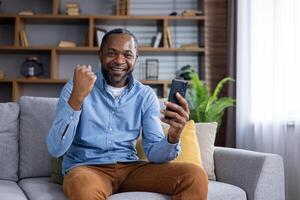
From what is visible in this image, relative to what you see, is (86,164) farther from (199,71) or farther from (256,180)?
(199,71)

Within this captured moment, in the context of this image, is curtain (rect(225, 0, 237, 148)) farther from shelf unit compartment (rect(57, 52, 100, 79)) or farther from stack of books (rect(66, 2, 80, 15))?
stack of books (rect(66, 2, 80, 15))

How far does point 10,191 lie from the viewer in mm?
1801

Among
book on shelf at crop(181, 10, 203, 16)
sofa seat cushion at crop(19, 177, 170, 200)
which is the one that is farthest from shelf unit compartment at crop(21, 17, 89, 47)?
sofa seat cushion at crop(19, 177, 170, 200)

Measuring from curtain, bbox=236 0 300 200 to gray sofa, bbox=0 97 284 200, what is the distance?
96cm

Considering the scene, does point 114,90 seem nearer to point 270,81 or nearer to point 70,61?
point 270,81

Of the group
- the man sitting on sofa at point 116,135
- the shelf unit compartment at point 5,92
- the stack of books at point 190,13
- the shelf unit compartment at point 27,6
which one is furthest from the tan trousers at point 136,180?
the shelf unit compartment at point 27,6

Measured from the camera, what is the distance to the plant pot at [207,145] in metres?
2.20

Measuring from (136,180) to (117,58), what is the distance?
0.53 m

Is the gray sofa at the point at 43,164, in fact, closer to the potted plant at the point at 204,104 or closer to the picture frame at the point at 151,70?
the potted plant at the point at 204,104

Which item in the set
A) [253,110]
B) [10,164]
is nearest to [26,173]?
[10,164]

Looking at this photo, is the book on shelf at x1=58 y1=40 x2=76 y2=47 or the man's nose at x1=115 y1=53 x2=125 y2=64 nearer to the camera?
the man's nose at x1=115 y1=53 x2=125 y2=64

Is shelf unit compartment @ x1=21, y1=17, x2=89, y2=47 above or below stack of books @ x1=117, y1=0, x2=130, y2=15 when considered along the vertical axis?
below

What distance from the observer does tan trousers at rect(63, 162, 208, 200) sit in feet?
5.18

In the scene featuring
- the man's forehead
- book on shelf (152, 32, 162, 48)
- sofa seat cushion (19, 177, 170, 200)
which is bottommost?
sofa seat cushion (19, 177, 170, 200)
